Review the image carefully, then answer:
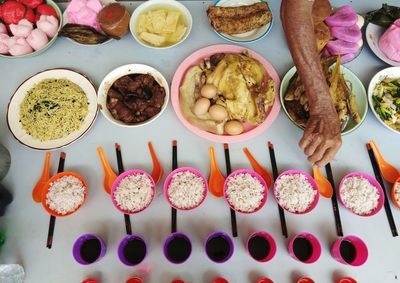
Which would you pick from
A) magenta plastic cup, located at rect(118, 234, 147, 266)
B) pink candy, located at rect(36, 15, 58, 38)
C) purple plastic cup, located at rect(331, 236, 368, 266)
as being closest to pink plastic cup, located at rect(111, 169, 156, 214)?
magenta plastic cup, located at rect(118, 234, 147, 266)

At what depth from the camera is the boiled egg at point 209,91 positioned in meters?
1.58

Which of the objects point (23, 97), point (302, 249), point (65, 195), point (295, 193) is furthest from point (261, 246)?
point (23, 97)

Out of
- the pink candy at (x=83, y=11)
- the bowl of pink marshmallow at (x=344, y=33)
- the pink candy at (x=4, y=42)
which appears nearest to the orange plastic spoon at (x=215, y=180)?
the bowl of pink marshmallow at (x=344, y=33)

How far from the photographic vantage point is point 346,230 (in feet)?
4.81

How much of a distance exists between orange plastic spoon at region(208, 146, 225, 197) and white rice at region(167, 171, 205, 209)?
89 millimetres

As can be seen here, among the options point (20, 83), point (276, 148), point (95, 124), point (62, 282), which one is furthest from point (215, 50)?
point (62, 282)

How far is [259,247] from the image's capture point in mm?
1372

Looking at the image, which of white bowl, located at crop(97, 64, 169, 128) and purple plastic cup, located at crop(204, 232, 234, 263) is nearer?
purple plastic cup, located at crop(204, 232, 234, 263)

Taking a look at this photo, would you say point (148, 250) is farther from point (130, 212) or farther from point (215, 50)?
point (215, 50)

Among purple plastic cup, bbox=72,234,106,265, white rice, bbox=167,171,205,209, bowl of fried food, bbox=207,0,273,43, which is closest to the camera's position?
purple plastic cup, bbox=72,234,106,265

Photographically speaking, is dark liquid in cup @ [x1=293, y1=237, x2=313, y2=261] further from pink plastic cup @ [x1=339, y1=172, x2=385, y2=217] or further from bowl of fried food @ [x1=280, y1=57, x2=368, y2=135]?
bowl of fried food @ [x1=280, y1=57, x2=368, y2=135]

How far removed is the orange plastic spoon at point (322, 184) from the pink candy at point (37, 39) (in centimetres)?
169

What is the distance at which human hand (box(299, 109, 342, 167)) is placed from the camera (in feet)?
4.49

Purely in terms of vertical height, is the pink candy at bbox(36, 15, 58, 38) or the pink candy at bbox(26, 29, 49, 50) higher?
the pink candy at bbox(36, 15, 58, 38)
